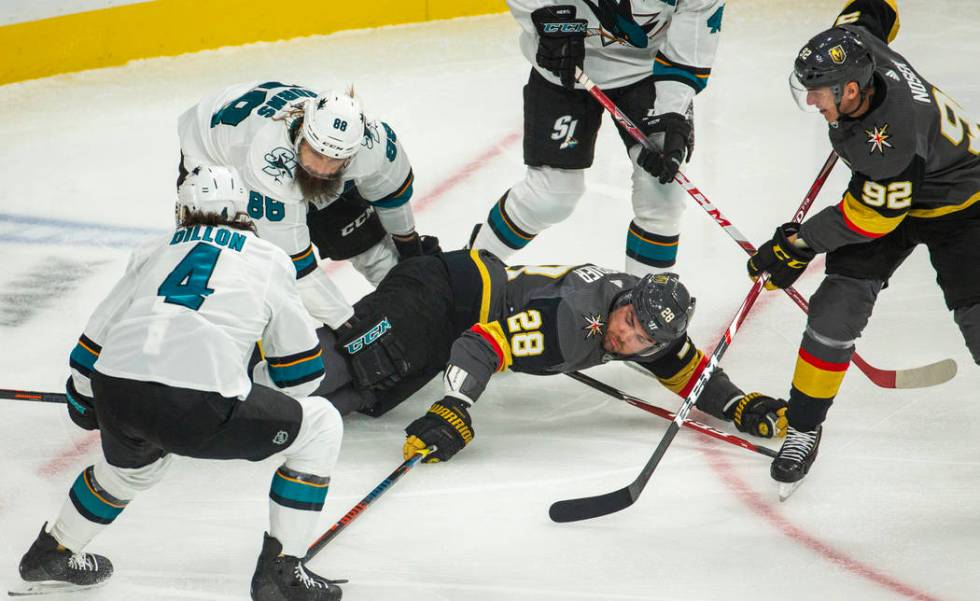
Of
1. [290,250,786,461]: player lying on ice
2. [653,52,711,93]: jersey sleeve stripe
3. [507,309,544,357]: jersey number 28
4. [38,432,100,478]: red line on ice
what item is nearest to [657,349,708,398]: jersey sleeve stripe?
[290,250,786,461]: player lying on ice

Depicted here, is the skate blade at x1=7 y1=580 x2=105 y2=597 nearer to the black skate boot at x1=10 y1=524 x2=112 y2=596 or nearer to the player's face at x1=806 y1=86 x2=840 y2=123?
the black skate boot at x1=10 y1=524 x2=112 y2=596

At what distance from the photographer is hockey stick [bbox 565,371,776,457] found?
328cm

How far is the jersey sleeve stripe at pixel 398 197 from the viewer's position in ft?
11.9

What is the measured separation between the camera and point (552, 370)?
3246 mm

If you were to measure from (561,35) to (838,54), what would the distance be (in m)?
1.03

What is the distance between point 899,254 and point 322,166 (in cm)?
143

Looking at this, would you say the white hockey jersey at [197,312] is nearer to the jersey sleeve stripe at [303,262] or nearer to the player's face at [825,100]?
the jersey sleeve stripe at [303,262]

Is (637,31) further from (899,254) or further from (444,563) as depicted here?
(444,563)

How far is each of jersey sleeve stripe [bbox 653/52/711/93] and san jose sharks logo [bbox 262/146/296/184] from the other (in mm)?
1108

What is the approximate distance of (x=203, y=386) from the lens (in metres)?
2.36

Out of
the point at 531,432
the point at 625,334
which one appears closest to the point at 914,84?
the point at 625,334

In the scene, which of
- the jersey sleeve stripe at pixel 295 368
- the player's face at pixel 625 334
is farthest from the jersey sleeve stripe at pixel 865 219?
the jersey sleeve stripe at pixel 295 368

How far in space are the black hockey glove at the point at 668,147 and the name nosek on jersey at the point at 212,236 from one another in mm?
1485

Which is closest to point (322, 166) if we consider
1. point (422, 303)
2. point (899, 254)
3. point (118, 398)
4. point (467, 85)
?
point (422, 303)
